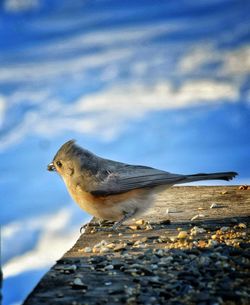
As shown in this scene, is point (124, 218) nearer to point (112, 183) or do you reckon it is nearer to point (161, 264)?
point (112, 183)

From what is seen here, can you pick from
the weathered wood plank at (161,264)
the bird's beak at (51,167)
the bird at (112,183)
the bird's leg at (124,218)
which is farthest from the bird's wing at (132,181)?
the bird's beak at (51,167)

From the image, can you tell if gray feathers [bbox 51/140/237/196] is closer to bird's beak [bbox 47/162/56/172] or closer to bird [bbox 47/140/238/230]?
bird [bbox 47/140/238/230]

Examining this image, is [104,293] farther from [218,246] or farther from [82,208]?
[82,208]

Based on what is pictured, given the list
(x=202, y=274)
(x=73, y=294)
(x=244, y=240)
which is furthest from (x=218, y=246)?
(x=73, y=294)

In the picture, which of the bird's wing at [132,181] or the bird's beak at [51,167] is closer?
the bird's wing at [132,181]

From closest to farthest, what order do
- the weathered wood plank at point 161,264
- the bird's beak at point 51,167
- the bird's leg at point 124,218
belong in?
the weathered wood plank at point 161,264 → the bird's leg at point 124,218 → the bird's beak at point 51,167

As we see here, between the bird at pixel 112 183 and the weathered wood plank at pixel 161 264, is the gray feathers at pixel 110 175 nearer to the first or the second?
the bird at pixel 112 183

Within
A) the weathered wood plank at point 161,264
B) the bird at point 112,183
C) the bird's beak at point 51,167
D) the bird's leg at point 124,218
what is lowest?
the weathered wood plank at point 161,264

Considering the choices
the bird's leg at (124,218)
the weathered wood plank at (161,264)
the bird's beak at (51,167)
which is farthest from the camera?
the bird's beak at (51,167)

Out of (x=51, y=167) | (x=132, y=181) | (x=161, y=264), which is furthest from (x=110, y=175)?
(x=161, y=264)

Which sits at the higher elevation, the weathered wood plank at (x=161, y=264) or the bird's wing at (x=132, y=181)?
the bird's wing at (x=132, y=181)
